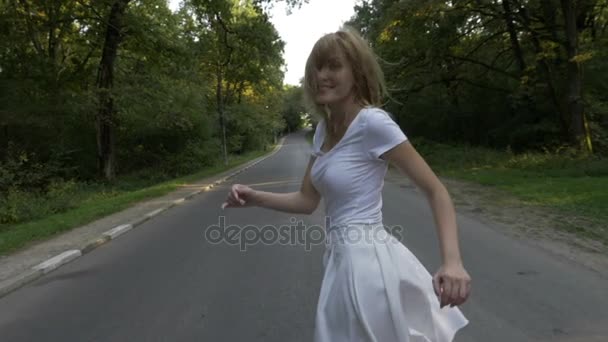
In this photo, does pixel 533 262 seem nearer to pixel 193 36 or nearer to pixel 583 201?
pixel 583 201

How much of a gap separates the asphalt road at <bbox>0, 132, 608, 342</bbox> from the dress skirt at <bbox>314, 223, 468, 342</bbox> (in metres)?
2.56

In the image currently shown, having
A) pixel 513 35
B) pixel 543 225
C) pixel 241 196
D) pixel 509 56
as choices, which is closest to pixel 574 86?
pixel 513 35

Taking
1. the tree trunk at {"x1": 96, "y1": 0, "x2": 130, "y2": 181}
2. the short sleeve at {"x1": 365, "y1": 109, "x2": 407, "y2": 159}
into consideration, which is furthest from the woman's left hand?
the tree trunk at {"x1": 96, "y1": 0, "x2": 130, "y2": 181}

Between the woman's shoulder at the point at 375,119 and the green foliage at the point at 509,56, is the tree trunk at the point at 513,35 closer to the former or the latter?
the green foliage at the point at 509,56

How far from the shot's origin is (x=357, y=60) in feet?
5.28

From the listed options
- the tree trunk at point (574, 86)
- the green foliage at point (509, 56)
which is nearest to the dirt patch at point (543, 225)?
the green foliage at point (509, 56)

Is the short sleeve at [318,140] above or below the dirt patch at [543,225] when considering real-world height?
above

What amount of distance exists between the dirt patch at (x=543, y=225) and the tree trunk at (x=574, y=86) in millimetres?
7458

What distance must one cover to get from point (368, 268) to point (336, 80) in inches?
25.3

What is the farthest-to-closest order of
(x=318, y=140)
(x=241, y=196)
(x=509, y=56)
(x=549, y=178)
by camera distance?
(x=509, y=56), (x=549, y=178), (x=241, y=196), (x=318, y=140)

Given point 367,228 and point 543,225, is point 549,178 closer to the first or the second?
point 543,225

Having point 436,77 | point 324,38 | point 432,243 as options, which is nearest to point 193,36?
point 436,77

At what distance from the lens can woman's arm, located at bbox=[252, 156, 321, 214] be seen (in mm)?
1994

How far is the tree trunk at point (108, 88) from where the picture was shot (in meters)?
20.9
